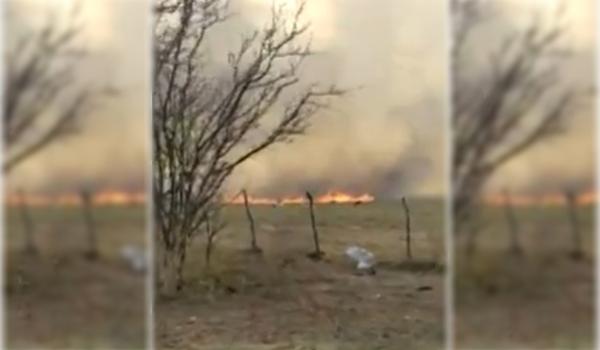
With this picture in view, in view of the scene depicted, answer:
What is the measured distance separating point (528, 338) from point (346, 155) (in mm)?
1723

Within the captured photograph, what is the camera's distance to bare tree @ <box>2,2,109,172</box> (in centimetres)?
689

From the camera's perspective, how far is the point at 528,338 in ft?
22.2

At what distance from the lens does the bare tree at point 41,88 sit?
6887 mm

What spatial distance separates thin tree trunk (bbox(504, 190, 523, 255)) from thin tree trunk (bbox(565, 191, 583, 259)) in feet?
1.00

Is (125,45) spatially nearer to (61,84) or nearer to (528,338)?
(61,84)

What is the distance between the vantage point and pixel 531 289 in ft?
22.3

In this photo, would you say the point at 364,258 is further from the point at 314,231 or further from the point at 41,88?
the point at 41,88

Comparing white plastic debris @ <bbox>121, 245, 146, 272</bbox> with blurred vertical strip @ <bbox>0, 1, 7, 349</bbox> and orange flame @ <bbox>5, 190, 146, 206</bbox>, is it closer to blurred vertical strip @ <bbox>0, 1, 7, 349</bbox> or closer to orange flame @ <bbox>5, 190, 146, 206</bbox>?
orange flame @ <bbox>5, 190, 146, 206</bbox>

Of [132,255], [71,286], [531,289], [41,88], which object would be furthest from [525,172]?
[41,88]

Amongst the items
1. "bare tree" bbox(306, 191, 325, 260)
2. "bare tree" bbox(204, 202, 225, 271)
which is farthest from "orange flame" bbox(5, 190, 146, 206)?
"bare tree" bbox(306, 191, 325, 260)

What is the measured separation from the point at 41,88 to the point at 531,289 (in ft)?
9.92

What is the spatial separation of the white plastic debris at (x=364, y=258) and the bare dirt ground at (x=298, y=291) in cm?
5

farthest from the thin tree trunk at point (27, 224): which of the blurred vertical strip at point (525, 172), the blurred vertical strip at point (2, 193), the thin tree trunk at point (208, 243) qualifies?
the blurred vertical strip at point (525, 172)

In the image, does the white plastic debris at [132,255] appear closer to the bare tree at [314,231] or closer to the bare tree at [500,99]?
the bare tree at [314,231]
